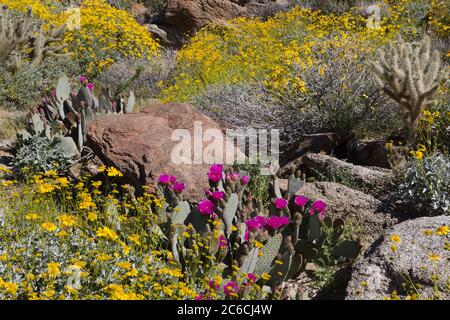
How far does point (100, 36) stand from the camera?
36.5 ft

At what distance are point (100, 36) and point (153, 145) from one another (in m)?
6.68

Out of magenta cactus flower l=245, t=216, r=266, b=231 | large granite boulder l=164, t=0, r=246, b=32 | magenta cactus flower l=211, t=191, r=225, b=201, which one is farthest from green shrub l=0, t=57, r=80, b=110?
large granite boulder l=164, t=0, r=246, b=32

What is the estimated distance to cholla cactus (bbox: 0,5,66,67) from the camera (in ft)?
27.8

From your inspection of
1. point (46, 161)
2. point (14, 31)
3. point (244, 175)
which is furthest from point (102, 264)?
point (14, 31)

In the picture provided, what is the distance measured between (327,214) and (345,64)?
291 cm

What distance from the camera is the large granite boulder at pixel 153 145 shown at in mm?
4789

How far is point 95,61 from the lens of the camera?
1049cm

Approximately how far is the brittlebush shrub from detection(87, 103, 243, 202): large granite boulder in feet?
16.5

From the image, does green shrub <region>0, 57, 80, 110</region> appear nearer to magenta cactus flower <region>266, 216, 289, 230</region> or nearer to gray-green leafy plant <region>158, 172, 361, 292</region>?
gray-green leafy plant <region>158, 172, 361, 292</region>

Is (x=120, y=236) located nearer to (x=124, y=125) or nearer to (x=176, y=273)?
(x=176, y=273)

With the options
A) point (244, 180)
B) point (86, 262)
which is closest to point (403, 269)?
point (244, 180)

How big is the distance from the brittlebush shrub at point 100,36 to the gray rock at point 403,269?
756cm

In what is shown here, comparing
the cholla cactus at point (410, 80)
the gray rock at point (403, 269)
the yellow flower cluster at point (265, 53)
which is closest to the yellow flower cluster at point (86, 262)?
the gray rock at point (403, 269)

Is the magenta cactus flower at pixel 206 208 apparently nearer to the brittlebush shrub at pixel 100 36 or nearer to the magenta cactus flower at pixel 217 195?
the magenta cactus flower at pixel 217 195
